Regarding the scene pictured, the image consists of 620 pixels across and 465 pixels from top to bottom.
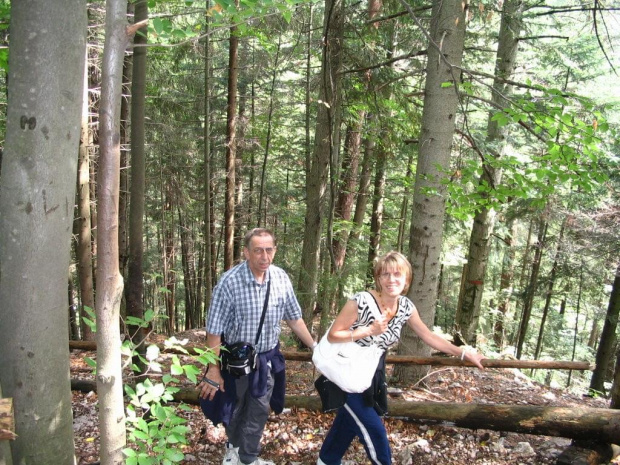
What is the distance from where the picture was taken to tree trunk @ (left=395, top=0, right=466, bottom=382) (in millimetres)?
4898

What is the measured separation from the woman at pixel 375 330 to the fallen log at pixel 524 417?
1.18 meters

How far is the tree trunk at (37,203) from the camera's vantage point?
71.4 inches

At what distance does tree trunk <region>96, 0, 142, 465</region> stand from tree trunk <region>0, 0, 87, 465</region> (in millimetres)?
136

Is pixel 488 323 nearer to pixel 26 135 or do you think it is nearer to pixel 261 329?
pixel 261 329

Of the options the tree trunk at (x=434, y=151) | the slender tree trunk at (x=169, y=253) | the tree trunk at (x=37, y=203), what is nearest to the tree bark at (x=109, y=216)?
the tree trunk at (x=37, y=203)

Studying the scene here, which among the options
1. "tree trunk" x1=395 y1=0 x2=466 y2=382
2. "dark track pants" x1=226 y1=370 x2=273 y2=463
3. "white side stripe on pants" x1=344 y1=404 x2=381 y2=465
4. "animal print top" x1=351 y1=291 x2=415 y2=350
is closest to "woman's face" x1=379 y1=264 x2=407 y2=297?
"animal print top" x1=351 y1=291 x2=415 y2=350

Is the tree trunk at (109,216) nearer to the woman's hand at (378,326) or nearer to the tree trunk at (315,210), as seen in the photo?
the woman's hand at (378,326)

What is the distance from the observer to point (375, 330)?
3.17 meters

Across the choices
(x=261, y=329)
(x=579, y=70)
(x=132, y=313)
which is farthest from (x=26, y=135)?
(x=579, y=70)

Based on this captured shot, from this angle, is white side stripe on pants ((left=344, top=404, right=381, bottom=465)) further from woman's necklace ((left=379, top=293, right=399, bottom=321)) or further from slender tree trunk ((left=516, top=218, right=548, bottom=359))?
slender tree trunk ((left=516, top=218, right=548, bottom=359))

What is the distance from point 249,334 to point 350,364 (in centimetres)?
86

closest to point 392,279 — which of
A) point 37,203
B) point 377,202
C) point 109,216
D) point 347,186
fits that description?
point 109,216

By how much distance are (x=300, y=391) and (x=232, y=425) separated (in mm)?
2344

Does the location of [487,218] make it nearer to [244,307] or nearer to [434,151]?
[434,151]
